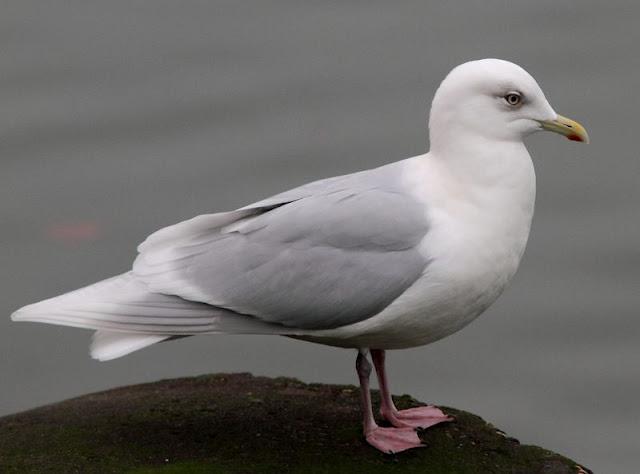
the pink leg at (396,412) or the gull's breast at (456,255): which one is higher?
the gull's breast at (456,255)

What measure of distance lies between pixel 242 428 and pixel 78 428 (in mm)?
652

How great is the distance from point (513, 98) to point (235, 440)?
170 centimetres

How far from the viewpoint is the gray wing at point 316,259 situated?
203 inches

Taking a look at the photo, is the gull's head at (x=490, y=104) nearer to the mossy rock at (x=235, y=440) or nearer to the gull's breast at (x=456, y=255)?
the gull's breast at (x=456, y=255)

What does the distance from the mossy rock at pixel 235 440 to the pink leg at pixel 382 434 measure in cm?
3

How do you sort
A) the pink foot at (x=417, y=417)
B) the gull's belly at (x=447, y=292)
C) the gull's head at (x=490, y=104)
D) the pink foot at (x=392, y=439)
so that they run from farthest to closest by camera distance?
the pink foot at (x=417, y=417), the pink foot at (x=392, y=439), the gull's head at (x=490, y=104), the gull's belly at (x=447, y=292)

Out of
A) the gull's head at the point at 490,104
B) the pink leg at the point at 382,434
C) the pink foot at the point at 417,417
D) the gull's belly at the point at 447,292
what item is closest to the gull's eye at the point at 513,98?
the gull's head at the point at 490,104

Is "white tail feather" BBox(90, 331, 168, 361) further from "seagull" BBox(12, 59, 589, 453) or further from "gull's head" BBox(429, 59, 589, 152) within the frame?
"gull's head" BBox(429, 59, 589, 152)

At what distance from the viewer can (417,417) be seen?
5695 mm

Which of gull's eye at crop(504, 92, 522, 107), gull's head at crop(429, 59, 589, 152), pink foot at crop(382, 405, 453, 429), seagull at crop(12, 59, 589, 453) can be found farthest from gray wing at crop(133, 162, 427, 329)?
pink foot at crop(382, 405, 453, 429)

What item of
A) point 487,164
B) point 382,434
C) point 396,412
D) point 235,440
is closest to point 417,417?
point 396,412

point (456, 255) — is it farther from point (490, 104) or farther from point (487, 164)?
point (490, 104)

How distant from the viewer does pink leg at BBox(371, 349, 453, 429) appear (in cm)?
564

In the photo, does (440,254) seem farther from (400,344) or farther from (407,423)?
(407,423)
